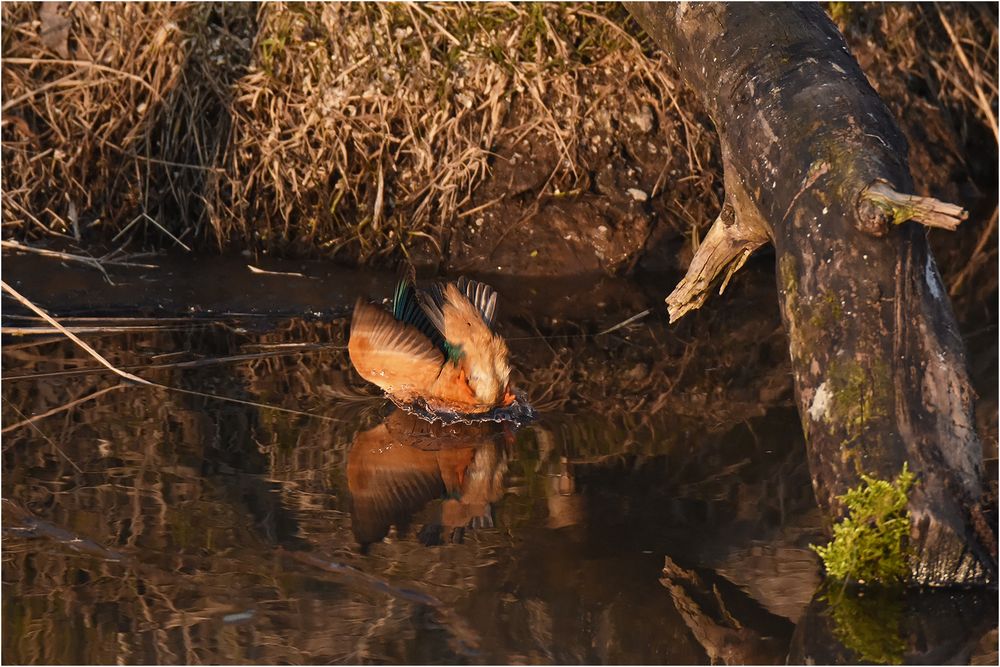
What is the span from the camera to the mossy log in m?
2.86

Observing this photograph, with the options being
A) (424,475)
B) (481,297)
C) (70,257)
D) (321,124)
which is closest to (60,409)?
(70,257)

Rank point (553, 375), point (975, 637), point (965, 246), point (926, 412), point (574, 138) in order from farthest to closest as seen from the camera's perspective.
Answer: point (965, 246) < point (574, 138) < point (553, 375) < point (926, 412) < point (975, 637)

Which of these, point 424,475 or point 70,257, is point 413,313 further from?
point 70,257

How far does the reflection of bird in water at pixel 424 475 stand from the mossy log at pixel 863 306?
984 millimetres

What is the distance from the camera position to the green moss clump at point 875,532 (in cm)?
284

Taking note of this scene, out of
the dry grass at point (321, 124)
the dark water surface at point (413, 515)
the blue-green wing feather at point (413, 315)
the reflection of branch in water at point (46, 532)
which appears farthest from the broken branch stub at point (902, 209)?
the dry grass at point (321, 124)

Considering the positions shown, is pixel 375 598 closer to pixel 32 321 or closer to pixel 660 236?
pixel 32 321

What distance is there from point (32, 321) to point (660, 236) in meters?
2.82

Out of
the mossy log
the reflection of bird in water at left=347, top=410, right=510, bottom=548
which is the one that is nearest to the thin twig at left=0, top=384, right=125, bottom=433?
the reflection of bird in water at left=347, top=410, right=510, bottom=548

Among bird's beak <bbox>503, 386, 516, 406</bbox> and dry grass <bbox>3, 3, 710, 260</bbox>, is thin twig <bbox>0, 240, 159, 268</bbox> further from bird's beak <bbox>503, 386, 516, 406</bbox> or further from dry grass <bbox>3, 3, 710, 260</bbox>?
bird's beak <bbox>503, 386, 516, 406</bbox>

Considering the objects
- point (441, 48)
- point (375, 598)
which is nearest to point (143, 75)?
point (441, 48)

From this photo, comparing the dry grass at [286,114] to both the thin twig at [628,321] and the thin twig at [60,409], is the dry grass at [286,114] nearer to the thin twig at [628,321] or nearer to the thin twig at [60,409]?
the thin twig at [628,321]

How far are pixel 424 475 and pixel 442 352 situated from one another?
490 mm

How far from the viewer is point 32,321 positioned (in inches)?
197
